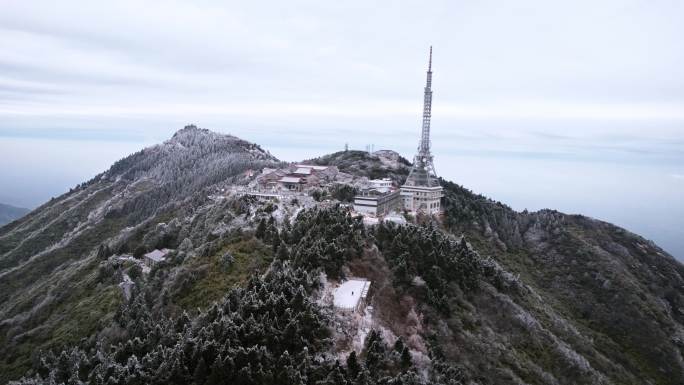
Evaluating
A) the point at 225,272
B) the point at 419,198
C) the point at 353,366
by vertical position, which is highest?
the point at 419,198

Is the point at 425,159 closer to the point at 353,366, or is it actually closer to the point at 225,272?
the point at 225,272

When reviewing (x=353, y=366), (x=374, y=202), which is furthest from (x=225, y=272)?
(x=374, y=202)

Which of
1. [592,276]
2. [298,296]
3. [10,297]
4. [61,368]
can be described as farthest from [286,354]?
[10,297]


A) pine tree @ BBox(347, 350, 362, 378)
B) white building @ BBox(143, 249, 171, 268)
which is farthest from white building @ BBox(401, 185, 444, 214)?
pine tree @ BBox(347, 350, 362, 378)

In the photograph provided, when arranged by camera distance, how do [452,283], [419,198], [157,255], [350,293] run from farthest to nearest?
1. [419,198]
2. [157,255]
3. [452,283]
4. [350,293]

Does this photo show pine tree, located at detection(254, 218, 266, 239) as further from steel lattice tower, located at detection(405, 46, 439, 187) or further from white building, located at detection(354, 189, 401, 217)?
steel lattice tower, located at detection(405, 46, 439, 187)

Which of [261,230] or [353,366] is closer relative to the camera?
[353,366]

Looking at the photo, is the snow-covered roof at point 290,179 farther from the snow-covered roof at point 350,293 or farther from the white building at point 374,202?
the snow-covered roof at point 350,293
